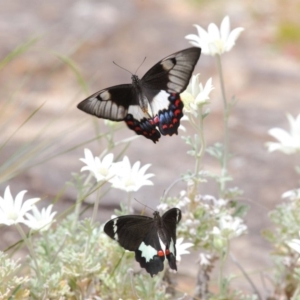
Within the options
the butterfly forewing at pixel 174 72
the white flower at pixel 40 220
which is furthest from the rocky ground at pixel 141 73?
the butterfly forewing at pixel 174 72

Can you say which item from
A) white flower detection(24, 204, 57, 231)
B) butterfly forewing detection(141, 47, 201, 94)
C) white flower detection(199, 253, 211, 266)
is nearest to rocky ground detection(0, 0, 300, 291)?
white flower detection(24, 204, 57, 231)

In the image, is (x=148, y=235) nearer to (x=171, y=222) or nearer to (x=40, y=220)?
(x=171, y=222)

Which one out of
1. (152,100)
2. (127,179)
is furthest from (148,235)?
(152,100)

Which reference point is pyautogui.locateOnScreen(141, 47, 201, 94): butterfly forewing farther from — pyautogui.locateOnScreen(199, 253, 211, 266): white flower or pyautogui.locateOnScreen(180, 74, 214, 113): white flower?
pyautogui.locateOnScreen(199, 253, 211, 266): white flower

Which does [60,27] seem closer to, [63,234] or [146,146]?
[146,146]

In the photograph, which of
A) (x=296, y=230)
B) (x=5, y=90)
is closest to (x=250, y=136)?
(x=5, y=90)
